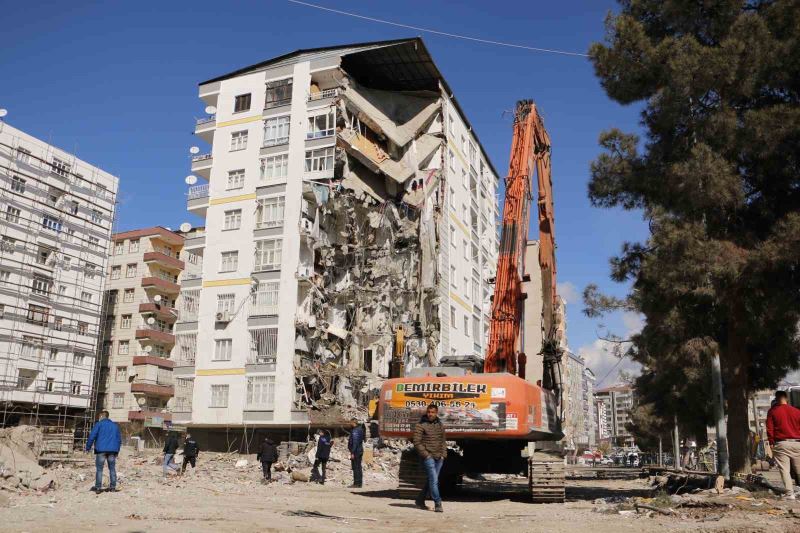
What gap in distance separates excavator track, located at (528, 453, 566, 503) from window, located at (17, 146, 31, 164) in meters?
45.1

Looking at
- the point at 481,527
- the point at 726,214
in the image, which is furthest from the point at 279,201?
the point at 481,527

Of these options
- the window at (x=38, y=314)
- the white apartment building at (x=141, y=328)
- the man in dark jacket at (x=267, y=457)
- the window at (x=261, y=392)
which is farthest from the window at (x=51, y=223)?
the man in dark jacket at (x=267, y=457)

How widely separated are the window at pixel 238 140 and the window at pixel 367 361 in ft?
47.6

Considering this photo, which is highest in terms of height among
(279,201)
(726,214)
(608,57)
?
(279,201)

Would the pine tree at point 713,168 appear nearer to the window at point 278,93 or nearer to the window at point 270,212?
the window at point 270,212

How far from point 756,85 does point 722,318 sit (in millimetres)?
5125

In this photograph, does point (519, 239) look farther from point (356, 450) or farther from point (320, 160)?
point (320, 160)

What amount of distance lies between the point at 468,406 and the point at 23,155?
45207 millimetres

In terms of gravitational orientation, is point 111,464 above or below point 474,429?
below

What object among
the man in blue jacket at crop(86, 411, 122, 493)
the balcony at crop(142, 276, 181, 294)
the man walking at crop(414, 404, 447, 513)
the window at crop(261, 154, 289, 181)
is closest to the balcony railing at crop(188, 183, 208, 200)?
the window at crop(261, 154, 289, 181)

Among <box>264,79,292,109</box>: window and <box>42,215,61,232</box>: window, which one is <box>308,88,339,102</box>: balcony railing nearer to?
<box>264,79,292,109</box>: window

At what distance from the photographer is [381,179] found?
45531 mm

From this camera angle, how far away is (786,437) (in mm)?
12547

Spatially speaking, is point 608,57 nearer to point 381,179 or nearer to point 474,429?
point 474,429
